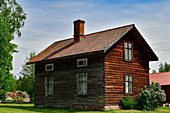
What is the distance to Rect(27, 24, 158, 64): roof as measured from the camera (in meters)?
24.6

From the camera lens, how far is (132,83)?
26.3 metres

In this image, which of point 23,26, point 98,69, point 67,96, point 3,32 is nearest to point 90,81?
point 98,69

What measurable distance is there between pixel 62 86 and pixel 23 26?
40.7ft

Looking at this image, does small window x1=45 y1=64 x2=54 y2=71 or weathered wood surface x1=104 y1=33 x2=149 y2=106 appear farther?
small window x1=45 y1=64 x2=54 y2=71

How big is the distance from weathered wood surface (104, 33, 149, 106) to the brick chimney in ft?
18.9

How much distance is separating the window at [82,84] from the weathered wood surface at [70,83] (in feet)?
1.19

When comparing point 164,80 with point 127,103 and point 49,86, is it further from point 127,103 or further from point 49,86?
point 49,86

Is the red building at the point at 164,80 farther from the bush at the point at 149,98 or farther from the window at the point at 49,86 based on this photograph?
the window at the point at 49,86

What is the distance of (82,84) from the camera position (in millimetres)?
25578

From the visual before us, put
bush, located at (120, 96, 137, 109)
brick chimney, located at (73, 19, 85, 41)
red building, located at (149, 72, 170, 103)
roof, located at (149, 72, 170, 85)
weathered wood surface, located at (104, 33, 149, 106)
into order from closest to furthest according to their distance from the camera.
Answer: weathered wood surface, located at (104, 33, 149, 106) < bush, located at (120, 96, 137, 109) < brick chimney, located at (73, 19, 85, 41) < red building, located at (149, 72, 170, 103) < roof, located at (149, 72, 170, 85)

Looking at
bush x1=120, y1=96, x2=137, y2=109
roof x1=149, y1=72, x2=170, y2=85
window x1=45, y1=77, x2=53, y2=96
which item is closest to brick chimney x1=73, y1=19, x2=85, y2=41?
window x1=45, y1=77, x2=53, y2=96

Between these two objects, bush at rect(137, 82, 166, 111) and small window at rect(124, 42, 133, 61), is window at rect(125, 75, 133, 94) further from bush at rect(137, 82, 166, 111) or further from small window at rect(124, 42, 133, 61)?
small window at rect(124, 42, 133, 61)

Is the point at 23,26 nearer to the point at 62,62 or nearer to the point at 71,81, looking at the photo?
the point at 62,62

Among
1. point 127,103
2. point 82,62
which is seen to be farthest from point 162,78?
point 82,62
